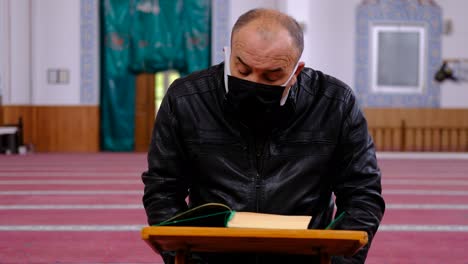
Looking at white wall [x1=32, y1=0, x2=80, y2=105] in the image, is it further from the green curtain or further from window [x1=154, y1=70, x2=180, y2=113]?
window [x1=154, y1=70, x2=180, y2=113]

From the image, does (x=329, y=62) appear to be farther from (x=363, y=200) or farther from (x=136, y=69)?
(x=363, y=200)

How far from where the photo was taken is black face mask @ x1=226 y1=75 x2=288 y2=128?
143 centimetres

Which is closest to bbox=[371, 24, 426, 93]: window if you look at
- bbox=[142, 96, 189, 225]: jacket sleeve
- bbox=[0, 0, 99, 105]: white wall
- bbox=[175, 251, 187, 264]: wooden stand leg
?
bbox=[0, 0, 99, 105]: white wall

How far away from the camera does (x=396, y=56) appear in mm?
10438

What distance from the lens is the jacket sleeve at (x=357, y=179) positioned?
1562 millimetres

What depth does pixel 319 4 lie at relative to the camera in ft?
34.3

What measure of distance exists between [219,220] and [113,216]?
281 cm

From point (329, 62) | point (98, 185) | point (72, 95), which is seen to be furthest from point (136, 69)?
point (98, 185)

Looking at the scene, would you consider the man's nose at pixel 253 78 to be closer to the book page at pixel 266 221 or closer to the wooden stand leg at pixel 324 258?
the book page at pixel 266 221

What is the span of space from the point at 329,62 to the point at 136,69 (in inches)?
120

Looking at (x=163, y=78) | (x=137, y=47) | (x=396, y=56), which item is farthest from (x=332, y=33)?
(x=137, y=47)

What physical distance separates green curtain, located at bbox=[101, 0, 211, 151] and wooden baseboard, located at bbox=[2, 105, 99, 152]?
188 mm

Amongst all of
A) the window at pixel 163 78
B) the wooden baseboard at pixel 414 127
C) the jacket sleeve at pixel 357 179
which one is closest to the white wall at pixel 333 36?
the wooden baseboard at pixel 414 127

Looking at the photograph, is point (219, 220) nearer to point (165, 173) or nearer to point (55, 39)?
point (165, 173)
